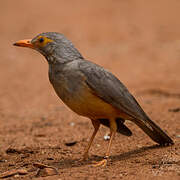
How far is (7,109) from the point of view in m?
11.2

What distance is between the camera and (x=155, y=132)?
5801 millimetres

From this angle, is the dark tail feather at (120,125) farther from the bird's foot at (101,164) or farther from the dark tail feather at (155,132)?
the bird's foot at (101,164)

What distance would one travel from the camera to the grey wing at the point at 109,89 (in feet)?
17.2

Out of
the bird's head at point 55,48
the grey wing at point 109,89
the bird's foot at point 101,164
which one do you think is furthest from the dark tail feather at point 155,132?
the bird's head at point 55,48

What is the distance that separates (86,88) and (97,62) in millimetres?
10082

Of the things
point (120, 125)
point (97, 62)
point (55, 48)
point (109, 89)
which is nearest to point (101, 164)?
point (120, 125)

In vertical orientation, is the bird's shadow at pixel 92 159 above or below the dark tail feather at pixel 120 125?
below

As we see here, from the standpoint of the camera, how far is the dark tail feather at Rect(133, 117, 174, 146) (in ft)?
18.7

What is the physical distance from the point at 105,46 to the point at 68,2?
5.66m

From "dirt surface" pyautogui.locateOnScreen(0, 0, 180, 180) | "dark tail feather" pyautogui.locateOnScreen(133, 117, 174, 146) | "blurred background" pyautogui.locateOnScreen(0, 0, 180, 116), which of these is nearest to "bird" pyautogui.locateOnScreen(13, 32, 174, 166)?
"dark tail feather" pyautogui.locateOnScreen(133, 117, 174, 146)

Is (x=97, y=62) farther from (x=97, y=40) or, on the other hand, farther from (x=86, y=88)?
(x=86, y=88)

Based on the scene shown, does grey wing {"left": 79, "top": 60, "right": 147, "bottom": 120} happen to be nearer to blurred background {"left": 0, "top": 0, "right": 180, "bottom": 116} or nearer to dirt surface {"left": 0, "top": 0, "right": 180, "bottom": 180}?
dirt surface {"left": 0, "top": 0, "right": 180, "bottom": 180}

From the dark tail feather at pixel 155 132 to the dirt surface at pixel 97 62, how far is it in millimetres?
134

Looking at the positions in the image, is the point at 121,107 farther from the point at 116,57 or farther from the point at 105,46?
the point at 105,46
